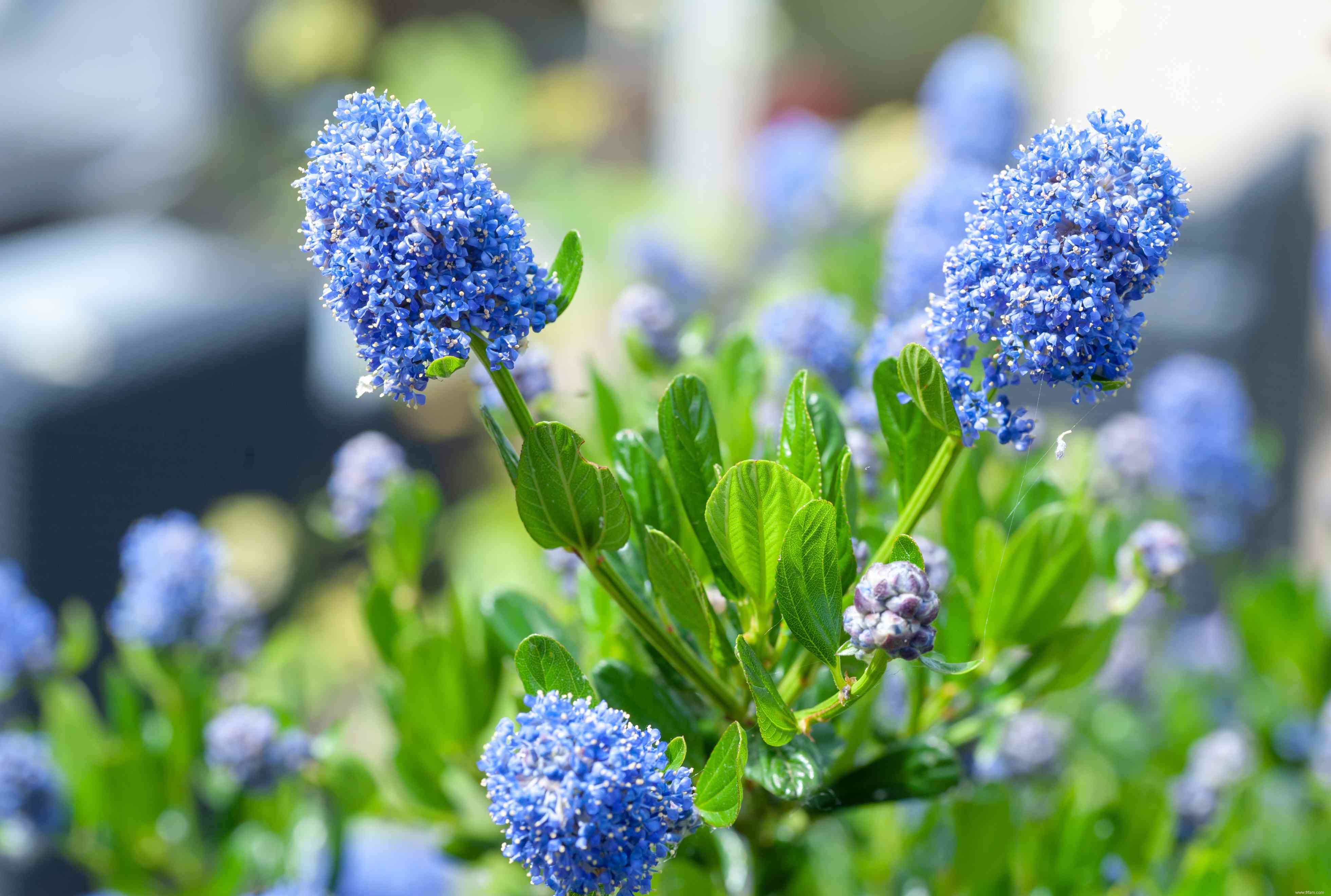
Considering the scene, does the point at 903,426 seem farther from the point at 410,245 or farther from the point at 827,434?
the point at 410,245

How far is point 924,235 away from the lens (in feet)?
3.59

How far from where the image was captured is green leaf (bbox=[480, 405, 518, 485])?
0.56 metres

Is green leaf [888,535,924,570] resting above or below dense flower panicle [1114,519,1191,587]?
below

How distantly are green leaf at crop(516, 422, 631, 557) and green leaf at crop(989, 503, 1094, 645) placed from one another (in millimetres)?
317

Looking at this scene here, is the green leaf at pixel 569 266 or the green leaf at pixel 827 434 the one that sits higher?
the green leaf at pixel 569 266

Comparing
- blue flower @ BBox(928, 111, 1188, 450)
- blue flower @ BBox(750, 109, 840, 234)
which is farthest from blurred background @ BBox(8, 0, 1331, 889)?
blue flower @ BBox(928, 111, 1188, 450)

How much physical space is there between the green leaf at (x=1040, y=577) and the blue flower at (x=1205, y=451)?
0.88 meters

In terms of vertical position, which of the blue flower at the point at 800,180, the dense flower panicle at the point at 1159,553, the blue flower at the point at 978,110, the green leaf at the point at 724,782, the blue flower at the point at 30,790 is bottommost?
the green leaf at the point at 724,782

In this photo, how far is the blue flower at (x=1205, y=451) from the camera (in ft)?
5.30

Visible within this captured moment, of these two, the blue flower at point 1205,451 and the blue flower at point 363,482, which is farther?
the blue flower at point 1205,451

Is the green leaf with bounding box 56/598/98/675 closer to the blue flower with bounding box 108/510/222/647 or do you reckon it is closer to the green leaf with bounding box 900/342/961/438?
the blue flower with bounding box 108/510/222/647

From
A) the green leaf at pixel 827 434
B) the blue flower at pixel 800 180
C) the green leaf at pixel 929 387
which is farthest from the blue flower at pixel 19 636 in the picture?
the blue flower at pixel 800 180

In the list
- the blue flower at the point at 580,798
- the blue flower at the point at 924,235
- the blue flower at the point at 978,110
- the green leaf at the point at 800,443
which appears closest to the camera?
the blue flower at the point at 580,798

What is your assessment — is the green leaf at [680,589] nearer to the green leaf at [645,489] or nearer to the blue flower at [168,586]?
the green leaf at [645,489]
